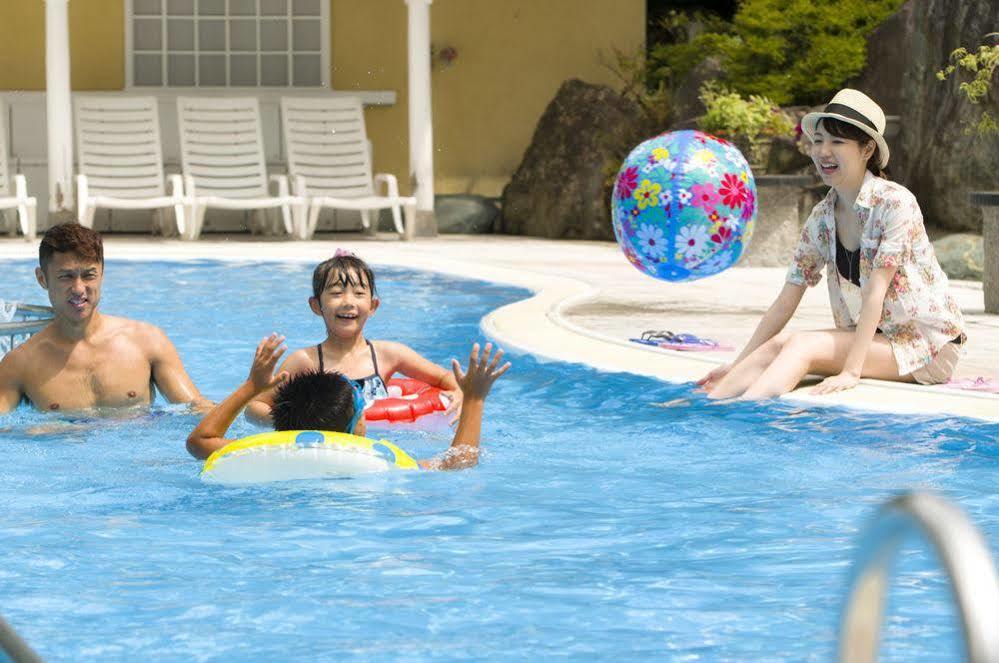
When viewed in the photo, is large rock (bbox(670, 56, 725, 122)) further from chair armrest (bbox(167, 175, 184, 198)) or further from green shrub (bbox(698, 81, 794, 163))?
chair armrest (bbox(167, 175, 184, 198))

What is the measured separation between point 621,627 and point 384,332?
625 centimetres

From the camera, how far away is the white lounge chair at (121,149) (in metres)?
15.3

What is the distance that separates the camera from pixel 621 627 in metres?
3.54

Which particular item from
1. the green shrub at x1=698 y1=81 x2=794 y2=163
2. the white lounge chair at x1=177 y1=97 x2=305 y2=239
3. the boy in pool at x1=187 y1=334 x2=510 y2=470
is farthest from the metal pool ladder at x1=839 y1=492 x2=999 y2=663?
the white lounge chair at x1=177 y1=97 x2=305 y2=239

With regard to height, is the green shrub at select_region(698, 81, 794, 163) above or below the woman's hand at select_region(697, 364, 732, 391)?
above

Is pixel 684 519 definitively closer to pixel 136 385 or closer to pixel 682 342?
pixel 136 385

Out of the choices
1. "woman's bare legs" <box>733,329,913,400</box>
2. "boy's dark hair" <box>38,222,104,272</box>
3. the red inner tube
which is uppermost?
"boy's dark hair" <box>38,222,104,272</box>

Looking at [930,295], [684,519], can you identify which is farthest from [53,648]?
[930,295]

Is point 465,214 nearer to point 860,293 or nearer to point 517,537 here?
point 860,293

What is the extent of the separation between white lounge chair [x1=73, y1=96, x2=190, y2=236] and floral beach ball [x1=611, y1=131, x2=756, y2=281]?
798 centimetres

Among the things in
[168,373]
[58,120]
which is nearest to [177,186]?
[58,120]

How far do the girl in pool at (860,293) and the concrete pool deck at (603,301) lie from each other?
139 millimetres

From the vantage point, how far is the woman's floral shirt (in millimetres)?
5797

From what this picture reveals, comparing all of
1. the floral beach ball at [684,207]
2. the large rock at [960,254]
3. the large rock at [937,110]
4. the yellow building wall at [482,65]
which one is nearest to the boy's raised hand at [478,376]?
the floral beach ball at [684,207]
